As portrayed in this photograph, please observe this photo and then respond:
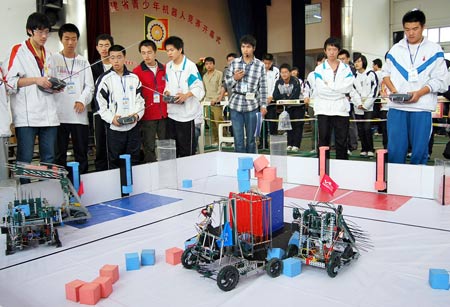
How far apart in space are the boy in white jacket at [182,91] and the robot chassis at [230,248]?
1.81 m

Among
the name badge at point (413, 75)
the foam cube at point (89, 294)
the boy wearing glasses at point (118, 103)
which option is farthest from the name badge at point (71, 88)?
the name badge at point (413, 75)

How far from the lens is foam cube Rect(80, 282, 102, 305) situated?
1.41 m

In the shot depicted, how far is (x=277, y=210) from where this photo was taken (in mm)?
1843

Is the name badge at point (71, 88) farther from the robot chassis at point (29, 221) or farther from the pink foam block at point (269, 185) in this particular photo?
the pink foam block at point (269, 185)

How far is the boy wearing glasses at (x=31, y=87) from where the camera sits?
2.51 meters

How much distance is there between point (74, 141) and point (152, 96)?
0.67 metres

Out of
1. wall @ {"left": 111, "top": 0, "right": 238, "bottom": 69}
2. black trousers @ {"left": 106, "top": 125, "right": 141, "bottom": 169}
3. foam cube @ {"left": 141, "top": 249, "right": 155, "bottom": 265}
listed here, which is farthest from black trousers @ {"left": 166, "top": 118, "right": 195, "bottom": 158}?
wall @ {"left": 111, "top": 0, "right": 238, "bottom": 69}

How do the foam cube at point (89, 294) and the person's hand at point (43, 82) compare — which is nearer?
the foam cube at point (89, 294)

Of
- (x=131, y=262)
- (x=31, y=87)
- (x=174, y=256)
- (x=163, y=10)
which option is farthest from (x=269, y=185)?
(x=163, y=10)

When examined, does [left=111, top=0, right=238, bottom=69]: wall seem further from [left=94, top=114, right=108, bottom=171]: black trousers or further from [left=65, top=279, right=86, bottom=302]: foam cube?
[left=65, top=279, right=86, bottom=302]: foam cube

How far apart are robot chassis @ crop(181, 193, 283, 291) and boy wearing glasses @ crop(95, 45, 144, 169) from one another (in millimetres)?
1580

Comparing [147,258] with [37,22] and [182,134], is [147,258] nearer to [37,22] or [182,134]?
[37,22]

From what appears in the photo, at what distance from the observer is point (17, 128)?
2600mm

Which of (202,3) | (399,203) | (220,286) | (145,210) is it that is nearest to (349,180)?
(399,203)
